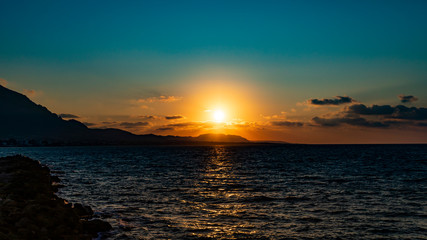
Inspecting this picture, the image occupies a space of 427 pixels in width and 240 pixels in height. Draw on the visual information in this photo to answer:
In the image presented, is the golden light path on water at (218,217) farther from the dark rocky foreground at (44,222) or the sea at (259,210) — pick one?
the dark rocky foreground at (44,222)

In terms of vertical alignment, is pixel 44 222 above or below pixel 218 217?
above

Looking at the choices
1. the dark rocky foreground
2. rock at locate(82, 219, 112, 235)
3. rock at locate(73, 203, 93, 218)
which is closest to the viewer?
the dark rocky foreground

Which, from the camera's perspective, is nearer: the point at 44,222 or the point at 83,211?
the point at 44,222

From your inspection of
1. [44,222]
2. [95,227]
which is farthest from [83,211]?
[44,222]

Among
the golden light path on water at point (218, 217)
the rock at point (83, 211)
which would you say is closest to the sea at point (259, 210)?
the golden light path on water at point (218, 217)

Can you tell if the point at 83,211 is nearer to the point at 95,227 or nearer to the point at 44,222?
the point at 95,227

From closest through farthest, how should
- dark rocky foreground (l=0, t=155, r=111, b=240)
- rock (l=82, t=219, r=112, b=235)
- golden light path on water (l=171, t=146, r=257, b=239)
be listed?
dark rocky foreground (l=0, t=155, r=111, b=240) → rock (l=82, t=219, r=112, b=235) → golden light path on water (l=171, t=146, r=257, b=239)

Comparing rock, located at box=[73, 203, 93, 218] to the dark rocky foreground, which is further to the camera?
rock, located at box=[73, 203, 93, 218]

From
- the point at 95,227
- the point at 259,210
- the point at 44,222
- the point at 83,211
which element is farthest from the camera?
the point at 259,210

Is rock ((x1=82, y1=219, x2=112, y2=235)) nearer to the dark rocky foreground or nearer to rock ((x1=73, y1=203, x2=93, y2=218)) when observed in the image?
the dark rocky foreground

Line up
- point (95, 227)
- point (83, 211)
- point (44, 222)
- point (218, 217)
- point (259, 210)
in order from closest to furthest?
1. point (44, 222)
2. point (95, 227)
3. point (218, 217)
4. point (83, 211)
5. point (259, 210)

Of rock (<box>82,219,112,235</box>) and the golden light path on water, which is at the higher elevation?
rock (<box>82,219,112,235</box>)

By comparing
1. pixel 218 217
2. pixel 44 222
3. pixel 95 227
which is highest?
pixel 44 222

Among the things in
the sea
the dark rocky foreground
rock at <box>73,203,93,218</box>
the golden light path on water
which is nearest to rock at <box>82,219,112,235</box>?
the dark rocky foreground
